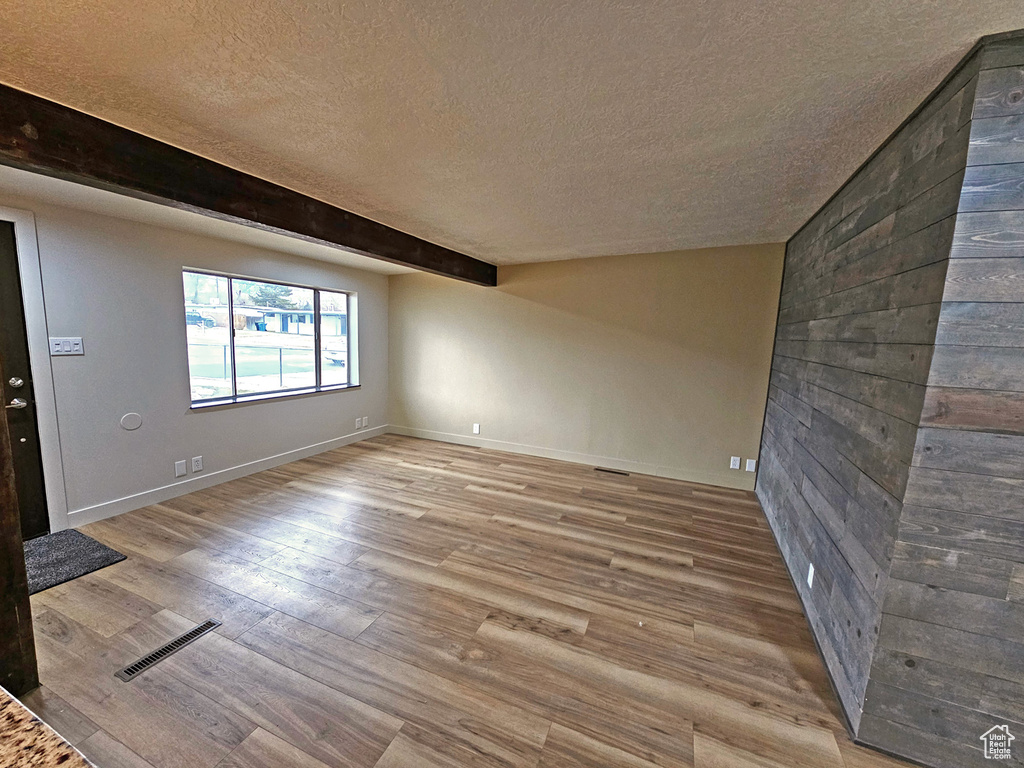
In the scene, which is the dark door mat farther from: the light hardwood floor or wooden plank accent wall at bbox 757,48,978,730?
wooden plank accent wall at bbox 757,48,978,730

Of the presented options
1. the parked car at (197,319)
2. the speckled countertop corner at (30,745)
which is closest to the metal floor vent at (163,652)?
the speckled countertop corner at (30,745)

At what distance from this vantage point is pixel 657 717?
1500 millimetres

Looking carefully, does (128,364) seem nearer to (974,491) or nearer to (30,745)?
(30,745)

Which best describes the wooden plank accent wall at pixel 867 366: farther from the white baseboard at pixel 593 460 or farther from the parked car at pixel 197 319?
the parked car at pixel 197 319

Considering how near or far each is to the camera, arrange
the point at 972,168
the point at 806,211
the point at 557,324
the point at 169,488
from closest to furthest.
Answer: the point at 972,168 < the point at 806,211 < the point at 169,488 < the point at 557,324

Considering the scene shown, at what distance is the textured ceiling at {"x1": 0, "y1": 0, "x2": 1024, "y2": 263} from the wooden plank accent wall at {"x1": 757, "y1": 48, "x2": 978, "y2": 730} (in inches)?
7.9

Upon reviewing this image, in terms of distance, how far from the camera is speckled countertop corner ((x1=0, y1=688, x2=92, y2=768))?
0.48 m

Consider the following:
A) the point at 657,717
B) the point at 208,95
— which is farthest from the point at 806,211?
the point at 208,95

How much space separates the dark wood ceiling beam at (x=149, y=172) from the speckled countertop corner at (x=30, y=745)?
198cm

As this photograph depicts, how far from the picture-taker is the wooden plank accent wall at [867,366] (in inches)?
49.3

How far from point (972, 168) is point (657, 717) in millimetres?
2162

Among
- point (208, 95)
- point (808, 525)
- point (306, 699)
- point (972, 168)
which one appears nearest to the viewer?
point (972, 168)

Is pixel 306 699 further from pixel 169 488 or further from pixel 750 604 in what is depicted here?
pixel 169 488

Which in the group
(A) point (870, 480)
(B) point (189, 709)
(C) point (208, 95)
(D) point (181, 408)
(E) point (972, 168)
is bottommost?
(B) point (189, 709)
